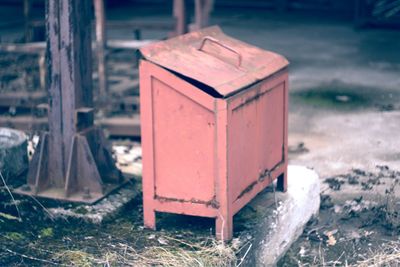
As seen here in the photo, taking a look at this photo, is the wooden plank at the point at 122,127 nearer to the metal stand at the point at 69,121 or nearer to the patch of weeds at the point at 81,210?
the metal stand at the point at 69,121

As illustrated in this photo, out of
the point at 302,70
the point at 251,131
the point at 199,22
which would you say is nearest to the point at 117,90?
the point at 199,22

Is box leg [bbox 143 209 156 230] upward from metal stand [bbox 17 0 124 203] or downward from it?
downward

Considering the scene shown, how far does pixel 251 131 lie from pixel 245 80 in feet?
1.12

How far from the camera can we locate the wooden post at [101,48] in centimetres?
812

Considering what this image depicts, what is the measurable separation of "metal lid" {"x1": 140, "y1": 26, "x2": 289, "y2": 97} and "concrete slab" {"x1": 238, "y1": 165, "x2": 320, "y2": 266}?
90cm

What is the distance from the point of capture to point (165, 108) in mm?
4613

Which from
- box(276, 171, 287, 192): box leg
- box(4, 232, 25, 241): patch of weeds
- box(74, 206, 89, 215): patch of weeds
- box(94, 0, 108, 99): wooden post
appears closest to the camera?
box(4, 232, 25, 241): patch of weeds

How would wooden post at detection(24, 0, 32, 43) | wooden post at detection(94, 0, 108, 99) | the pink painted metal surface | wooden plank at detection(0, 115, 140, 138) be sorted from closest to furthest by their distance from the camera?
the pink painted metal surface → wooden plank at detection(0, 115, 140, 138) → wooden post at detection(94, 0, 108, 99) → wooden post at detection(24, 0, 32, 43)

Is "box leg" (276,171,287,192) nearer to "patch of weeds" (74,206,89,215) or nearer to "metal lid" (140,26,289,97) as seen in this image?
"metal lid" (140,26,289,97)

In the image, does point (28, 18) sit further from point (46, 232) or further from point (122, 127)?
point (46, 232)

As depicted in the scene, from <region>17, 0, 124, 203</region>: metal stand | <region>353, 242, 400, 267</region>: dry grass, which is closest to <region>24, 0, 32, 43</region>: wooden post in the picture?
<region>17, 0, 124, 203</region>: metal stand

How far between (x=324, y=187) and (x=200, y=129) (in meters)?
2.30

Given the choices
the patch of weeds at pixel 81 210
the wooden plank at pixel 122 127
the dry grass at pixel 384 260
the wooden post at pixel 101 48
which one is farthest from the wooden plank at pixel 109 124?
the dry grass at pixel 384 260

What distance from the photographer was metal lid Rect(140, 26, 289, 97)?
4539mm
